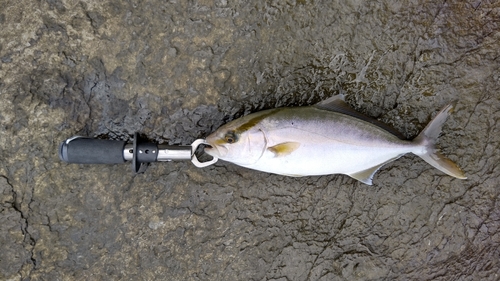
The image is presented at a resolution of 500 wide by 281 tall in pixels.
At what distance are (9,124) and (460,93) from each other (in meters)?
2.98

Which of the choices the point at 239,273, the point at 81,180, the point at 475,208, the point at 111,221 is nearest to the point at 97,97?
the point at 81,180

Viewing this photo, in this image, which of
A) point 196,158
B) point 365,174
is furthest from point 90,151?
point 365,174

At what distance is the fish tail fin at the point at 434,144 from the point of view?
2.38m

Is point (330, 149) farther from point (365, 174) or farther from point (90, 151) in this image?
point (90, 151)

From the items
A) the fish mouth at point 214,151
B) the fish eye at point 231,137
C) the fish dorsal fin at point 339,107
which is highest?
the fish dorsal fin at point 339,107

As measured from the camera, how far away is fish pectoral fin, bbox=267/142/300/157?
2156 mm

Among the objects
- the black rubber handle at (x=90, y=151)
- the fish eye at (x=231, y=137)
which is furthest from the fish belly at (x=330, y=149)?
the black rubber handle at (x=90, y=151)

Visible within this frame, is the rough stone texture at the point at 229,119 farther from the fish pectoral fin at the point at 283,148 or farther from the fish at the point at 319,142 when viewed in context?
the fish pectoral fin at the point at 283,148

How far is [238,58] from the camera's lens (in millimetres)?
2393

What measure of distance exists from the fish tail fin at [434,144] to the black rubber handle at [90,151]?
186 centimetres

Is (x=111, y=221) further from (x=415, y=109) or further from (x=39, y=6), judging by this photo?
(x=415, y=109)

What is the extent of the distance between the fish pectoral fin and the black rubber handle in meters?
0.89

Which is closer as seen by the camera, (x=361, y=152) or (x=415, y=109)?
(x=361, y=152)

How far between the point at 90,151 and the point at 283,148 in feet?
3.66
